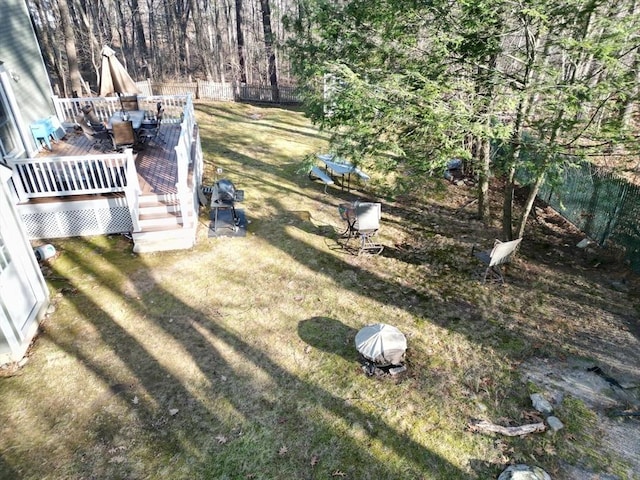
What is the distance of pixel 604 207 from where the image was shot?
984 centimetres

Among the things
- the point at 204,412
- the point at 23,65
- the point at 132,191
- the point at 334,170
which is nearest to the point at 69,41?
the point at 23,65

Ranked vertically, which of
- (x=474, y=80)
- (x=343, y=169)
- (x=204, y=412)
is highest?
(x=474, y=80)

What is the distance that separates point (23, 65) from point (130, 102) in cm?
295

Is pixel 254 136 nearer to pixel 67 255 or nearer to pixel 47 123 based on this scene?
pixel 47 123

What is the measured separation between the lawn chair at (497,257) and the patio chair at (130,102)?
38.3 ft

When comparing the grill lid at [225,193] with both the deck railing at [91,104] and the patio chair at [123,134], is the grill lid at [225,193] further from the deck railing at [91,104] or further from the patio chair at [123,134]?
the deck railing at [91,104]

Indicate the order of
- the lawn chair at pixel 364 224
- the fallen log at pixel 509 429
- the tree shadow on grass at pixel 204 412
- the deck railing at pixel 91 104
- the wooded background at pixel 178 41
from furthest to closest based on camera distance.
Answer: the wooded background at pixel 178 41, the deck railing at pixel 91 104, the lawn chair at pixel 364 224, the fallen log at pixel 509 429, the tree shadow on grass at pixel 204 412

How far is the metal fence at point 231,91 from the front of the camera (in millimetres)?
23266

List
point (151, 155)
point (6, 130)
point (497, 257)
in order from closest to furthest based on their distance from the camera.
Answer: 1. point (497, 257)
2. point (6, 130)
3. point (151, 155)

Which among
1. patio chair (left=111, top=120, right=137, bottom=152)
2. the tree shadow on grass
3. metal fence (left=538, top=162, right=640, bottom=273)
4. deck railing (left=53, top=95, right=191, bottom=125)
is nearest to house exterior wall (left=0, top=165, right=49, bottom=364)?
the tree shadow on grass

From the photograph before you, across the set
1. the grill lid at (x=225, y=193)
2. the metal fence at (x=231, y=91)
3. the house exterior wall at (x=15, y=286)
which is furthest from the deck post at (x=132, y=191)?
the metal fence at (x=231, y=91)

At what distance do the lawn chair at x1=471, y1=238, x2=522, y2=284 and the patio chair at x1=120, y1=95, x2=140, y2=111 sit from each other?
1167 centimetres

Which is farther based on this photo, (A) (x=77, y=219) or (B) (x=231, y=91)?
(B) (x=231, y=91)

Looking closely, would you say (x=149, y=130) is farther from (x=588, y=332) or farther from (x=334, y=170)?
(x=588, y=332)
